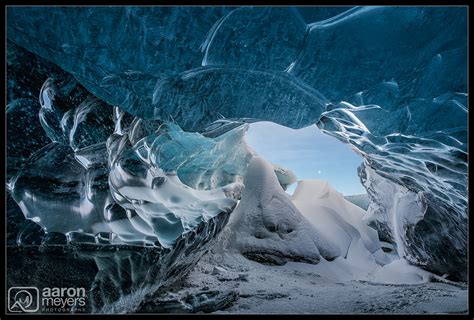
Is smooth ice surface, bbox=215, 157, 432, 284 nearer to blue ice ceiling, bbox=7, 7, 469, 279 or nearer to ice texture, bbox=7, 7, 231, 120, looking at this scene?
blue ice ceiling, bbox=7, 7, 469, 279

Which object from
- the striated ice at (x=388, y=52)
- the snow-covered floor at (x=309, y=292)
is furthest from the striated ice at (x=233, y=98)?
the snow-covered floor at (x=309, y=292)

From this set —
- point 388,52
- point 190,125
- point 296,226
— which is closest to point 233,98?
point 190,125

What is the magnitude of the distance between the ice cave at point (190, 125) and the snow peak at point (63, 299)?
0.07ft

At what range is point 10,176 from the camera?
2.28 metres

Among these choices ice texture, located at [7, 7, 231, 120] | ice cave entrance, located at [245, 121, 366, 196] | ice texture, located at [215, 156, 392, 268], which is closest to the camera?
ice texture, located at [7, 7, 231, 120]

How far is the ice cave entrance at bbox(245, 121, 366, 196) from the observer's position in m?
2.98

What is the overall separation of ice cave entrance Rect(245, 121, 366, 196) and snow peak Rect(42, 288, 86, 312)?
1784 mm

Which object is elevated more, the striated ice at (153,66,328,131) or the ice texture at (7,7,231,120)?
the ice texture at (7,7,231,120)

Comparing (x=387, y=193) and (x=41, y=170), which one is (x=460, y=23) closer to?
(x=387, y=193)

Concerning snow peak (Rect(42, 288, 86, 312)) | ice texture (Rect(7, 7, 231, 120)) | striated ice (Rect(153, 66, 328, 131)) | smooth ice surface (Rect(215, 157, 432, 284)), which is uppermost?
ice texture (Rect(7, 7, 231, 120))

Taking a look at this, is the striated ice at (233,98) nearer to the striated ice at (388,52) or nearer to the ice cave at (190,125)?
the ice cave at (190,125)

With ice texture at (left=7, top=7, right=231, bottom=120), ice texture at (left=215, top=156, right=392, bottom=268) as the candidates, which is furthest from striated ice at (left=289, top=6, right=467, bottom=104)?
ice texture at (left=215, top=156, right=392, bottom=268)

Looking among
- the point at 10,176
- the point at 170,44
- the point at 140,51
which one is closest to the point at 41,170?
the point at 10,176

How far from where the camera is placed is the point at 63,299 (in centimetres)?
234
